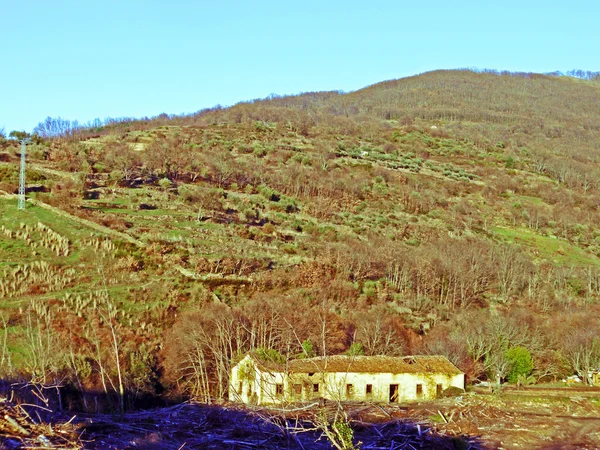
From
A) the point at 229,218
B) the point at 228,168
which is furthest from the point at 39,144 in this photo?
the point at 229,218

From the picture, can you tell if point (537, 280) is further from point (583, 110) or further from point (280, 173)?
point (583, 110)

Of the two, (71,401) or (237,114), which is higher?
(237,114)

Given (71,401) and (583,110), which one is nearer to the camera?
(71,401)

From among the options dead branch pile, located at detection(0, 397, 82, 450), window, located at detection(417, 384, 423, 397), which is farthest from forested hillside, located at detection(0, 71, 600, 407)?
window, located at detection(417, 384, 423, 397)

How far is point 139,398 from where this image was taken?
945 inches

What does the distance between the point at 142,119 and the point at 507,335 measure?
311ft

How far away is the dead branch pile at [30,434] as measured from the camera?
792 cm

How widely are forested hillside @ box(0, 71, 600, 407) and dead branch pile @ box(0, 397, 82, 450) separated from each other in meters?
2.22

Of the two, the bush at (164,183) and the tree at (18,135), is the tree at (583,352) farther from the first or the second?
the tree at (18,135)

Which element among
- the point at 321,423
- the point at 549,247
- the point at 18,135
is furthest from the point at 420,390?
the point at 18,135

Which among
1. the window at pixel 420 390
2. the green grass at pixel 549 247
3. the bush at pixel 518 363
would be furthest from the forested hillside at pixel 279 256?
the window at pixel 420 390

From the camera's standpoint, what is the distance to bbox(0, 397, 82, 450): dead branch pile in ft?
26.0

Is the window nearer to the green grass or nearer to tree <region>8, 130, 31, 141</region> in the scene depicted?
the green grass

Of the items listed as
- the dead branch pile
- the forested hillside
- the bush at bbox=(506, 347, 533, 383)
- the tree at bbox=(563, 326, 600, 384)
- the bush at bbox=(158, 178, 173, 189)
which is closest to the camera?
the dead branch pile
